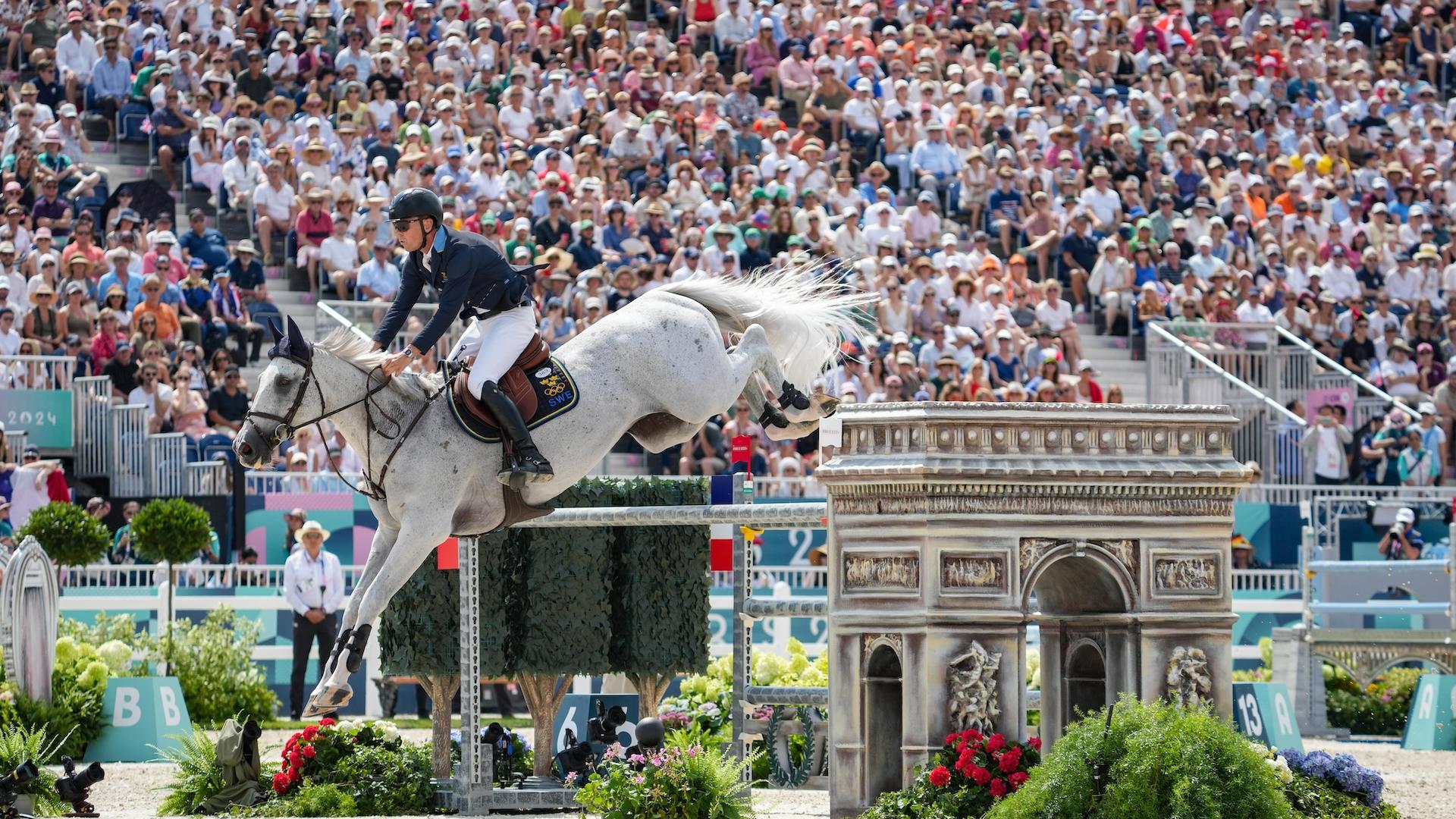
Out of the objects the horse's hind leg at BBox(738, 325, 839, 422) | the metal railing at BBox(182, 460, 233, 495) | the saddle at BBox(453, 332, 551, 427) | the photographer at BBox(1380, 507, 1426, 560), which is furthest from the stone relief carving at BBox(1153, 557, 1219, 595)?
the photographer at BBox(1380, 507, 1426, 560)

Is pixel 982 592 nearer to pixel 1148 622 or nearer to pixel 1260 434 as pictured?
pixel 1148 622

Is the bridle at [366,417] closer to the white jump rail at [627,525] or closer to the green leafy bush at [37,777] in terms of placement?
the white jump rail at [627,525]

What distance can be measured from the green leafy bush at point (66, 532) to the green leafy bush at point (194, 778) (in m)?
5.08

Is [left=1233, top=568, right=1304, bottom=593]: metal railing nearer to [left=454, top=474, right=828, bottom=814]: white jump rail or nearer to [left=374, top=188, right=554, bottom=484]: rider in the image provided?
[left=454, top=474, right=828, bottom=814]: white jump rail

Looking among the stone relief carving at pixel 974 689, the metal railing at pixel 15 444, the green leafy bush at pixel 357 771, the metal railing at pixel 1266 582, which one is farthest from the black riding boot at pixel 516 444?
the metal railing at pixel 1266 582

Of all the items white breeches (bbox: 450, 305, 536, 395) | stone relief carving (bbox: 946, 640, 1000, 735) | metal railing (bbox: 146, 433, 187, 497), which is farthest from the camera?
metal railing (bbox: 146, 433, 187, 497)

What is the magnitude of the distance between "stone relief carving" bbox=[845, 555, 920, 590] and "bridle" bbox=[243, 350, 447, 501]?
199 cm

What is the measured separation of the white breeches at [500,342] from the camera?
8508 millimetres

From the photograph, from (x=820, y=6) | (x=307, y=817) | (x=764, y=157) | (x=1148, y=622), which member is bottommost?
(x=307, y=817)

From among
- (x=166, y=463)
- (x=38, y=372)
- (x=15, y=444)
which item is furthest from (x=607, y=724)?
(x=38, y=372)

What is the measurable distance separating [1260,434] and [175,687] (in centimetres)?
1102

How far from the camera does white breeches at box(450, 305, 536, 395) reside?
27.9 feet

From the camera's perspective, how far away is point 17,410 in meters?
17.3

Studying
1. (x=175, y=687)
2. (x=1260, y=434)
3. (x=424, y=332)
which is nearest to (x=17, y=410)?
(x=175, y=687)
